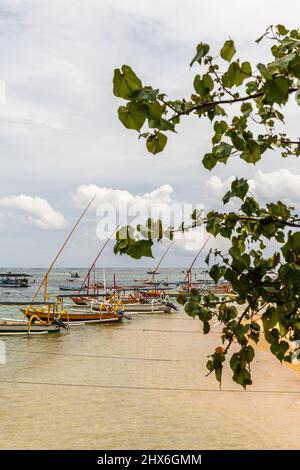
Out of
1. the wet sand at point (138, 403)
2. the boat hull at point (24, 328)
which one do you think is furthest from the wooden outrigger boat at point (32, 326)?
the wet sand at point (138, 403)

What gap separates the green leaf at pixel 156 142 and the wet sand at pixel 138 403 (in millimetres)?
8540

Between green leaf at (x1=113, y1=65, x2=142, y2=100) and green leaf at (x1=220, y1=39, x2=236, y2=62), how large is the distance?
0.44m

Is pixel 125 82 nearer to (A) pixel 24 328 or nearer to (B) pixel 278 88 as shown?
(B) pixel 278 88

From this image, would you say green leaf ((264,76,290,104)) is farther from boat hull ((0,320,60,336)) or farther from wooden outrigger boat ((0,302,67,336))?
Answer: boat hull ((0,320,60,336))

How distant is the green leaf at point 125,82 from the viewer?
121 centimetres

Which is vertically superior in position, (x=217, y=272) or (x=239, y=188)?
(x=239, y=188)

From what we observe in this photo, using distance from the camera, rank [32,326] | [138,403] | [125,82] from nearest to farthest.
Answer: [125,82]
[138,403]
[32,326]

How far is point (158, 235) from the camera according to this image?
1643 mm

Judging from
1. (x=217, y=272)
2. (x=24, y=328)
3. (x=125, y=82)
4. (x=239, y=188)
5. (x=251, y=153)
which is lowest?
(x=24, y=328)

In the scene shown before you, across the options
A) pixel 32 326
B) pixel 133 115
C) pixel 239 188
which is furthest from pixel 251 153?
pixel 32 326

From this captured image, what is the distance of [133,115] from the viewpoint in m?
1.27

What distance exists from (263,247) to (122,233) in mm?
864

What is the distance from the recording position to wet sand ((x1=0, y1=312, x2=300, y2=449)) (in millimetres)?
9320

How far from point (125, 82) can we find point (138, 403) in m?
11.8
